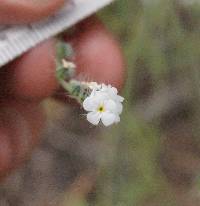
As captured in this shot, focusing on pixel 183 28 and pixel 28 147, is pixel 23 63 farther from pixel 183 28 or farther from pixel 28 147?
pixel 183 28

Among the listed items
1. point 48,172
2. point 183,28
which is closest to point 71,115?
point 48,172

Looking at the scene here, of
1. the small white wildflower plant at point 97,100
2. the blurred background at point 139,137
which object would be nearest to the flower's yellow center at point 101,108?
the small white wildflower plant at point 97,100

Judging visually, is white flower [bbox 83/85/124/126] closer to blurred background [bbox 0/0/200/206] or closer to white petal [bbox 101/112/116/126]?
white petal [bbox 101/112/116/126]

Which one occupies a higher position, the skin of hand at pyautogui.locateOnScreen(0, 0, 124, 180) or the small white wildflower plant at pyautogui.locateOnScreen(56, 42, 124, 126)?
the skin of hand at pyautogui.locateOnScreen(0, 0, 124, 180)

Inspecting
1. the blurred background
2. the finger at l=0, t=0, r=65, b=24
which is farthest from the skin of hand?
the blurred background

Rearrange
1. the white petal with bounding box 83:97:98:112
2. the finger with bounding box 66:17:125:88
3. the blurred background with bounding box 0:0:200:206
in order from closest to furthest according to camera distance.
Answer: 1. the white petal with bounding box 83:97:98:112
2. the finger with bounding box 66:17:125:88
3. the blurred background with bounding box 0:0:200:206

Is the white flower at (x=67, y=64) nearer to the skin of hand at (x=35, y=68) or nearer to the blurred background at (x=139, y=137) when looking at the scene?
the skin of hand at (x=35, y=68)
